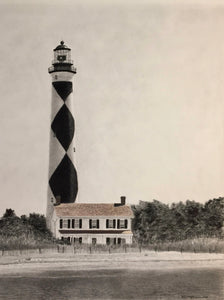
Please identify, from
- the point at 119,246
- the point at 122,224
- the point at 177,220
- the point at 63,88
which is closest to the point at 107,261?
the point at 119,246

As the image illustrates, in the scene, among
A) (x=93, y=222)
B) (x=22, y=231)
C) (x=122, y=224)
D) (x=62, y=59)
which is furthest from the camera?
(x=93, y=222)

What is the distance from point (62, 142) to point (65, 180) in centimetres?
35

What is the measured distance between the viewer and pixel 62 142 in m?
6.10

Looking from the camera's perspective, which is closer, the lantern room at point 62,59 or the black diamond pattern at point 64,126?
the lantern room at point 62,59

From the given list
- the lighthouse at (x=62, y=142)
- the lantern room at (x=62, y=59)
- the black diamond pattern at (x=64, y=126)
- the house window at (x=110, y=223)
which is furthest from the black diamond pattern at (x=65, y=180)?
the lantern room at (x=62, y=59)

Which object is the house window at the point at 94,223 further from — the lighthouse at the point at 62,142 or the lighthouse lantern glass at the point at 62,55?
the lighthouse lantern glass at the point at 62,55

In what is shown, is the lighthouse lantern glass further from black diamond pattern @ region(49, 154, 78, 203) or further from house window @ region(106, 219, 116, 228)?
house window @ region(106, 219, 116, 228)

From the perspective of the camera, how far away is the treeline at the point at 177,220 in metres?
5.76

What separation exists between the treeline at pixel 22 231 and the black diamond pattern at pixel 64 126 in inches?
29.8

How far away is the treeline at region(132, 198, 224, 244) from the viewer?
18.9 feet

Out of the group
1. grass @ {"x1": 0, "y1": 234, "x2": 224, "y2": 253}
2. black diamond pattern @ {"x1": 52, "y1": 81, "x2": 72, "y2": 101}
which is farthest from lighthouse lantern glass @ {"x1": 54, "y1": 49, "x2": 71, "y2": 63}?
grass @ {"x1": 0, "y1": 234, "x2": 224, "y2": 253}

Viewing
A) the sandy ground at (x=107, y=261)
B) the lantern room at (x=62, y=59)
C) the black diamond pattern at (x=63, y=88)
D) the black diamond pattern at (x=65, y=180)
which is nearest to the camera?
the lantern room at (x=62, y=59)

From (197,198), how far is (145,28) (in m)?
1.52

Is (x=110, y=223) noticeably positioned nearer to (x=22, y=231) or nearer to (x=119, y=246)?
(x=119, y=246)
